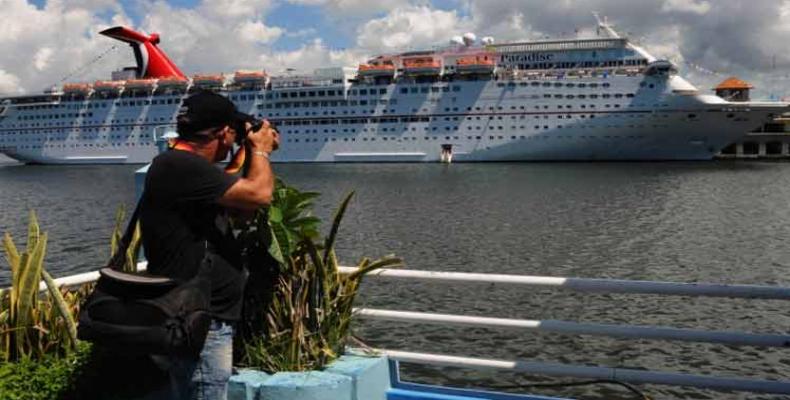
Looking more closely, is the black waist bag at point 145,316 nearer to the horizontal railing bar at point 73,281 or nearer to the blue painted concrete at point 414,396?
the horizontal railing bar at point 73,281

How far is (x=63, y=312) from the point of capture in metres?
2.61

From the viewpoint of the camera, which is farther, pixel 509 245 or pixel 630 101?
pixel 630 101

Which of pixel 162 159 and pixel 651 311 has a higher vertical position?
pixel 162 159

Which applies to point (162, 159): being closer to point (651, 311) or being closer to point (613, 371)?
point (613, 371)

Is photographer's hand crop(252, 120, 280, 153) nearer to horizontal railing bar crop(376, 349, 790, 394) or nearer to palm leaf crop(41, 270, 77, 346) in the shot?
palm leaf crop(41, 270, 77, 346)

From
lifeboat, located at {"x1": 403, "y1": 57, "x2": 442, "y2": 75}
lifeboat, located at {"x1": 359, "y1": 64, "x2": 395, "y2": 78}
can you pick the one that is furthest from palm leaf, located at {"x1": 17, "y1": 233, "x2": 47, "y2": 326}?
lifeboat, located at {"x1": 359, "y1": 64, "x2": 395, "y2": 78}

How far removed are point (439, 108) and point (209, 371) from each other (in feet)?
153

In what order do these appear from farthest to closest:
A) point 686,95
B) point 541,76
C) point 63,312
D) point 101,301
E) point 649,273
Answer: point 541,76, point 686,95, point 649,273, point 63,312, point 101,301

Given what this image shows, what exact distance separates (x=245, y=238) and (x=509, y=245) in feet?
39.6

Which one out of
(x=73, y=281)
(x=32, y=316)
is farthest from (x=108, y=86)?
(x=32, y=316)

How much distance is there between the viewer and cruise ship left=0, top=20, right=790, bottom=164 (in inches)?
1714

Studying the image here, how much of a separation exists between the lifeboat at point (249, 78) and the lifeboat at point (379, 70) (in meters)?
7.84

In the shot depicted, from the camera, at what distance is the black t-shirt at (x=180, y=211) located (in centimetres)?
211

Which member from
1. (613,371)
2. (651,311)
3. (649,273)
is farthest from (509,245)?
(613,371)
